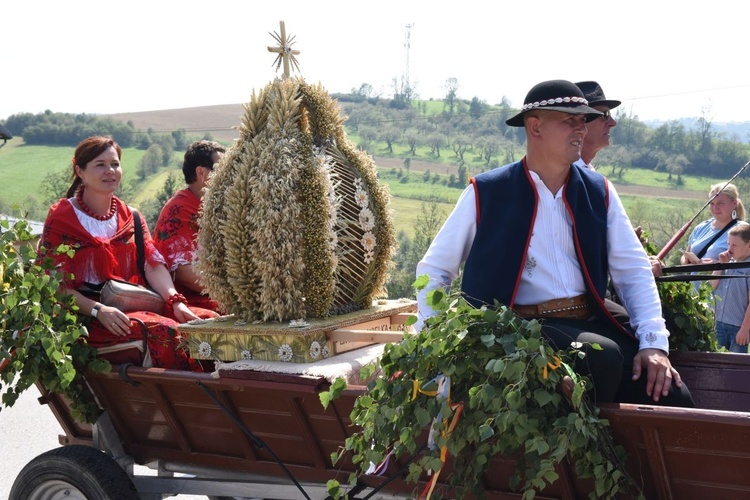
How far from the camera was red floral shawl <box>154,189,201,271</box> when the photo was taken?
498cm

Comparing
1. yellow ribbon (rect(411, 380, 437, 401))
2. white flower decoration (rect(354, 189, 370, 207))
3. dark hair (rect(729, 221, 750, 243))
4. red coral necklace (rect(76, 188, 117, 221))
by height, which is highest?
white flower decoration (rect(354, 189, 370, 207))

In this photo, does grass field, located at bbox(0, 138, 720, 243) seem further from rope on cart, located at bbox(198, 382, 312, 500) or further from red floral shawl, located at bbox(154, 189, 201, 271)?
rope on cart, located at bbox(198, 382, 312, 500)

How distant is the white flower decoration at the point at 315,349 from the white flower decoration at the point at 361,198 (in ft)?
2.39

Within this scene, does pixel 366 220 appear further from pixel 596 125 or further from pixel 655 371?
pixel 655 371

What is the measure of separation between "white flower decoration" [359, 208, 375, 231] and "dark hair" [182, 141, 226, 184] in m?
1.52

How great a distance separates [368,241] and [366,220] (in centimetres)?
10

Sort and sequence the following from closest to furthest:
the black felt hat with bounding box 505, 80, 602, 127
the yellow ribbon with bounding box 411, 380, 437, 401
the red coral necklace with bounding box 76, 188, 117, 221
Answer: the yellow ribbon with bounding box 411, 380, 437, 401 → the black felt hat with bounding box 505, 80, 602, 127 → the red coral necklace with bounding box 76, 188, 117, 221

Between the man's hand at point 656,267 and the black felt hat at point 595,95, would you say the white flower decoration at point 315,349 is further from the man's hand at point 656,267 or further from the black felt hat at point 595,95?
the black felt hat at point 595,95

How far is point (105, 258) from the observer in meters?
4.51

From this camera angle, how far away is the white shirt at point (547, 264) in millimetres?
3191

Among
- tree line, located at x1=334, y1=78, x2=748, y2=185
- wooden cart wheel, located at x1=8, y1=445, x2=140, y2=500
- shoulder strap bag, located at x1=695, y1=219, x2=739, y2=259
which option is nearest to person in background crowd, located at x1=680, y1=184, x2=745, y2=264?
shoulder strap bag, located at x1=695, y1=219, x2=739, y2=259

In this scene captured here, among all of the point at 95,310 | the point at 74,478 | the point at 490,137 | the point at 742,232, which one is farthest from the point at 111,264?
the point at 490,137

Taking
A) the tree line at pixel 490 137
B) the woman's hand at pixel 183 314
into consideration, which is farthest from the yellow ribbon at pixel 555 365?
the tree line at pixel 490 137

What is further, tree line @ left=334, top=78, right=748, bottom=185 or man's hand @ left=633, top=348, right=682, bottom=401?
tree line @ left=334, top=78, right=748, bottom=185
